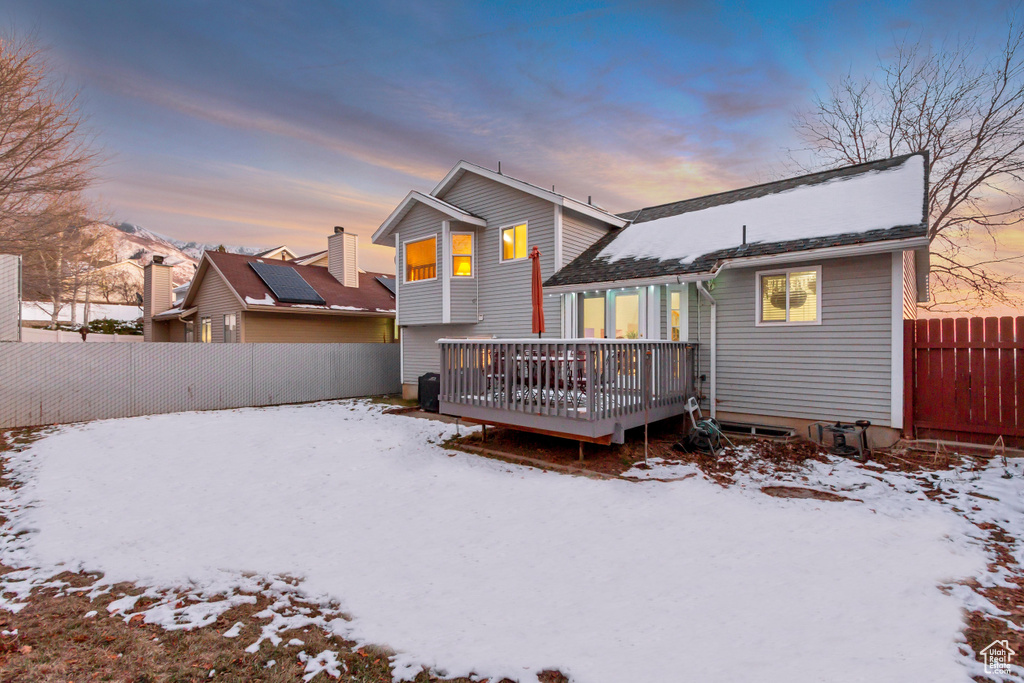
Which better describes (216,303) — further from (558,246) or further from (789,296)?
(789,296)

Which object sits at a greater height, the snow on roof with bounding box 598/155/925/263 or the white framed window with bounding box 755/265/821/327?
the snow on roof with bounding box 598/155/925/263

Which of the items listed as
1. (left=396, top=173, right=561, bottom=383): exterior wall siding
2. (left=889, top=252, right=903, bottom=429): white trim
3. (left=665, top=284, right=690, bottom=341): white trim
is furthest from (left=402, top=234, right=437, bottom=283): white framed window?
(left=889, top=252, right=903, bottom=429): white trim

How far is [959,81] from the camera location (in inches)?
601

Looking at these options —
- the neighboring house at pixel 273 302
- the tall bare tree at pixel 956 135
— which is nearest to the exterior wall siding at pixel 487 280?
the neighboring house at pixel 273 302

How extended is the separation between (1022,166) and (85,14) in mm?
28830

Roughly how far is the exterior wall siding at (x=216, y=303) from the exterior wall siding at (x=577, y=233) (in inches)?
503

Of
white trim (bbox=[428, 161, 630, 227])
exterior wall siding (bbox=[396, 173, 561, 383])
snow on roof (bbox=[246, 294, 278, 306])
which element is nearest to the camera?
white trim (bbox=[428, 161, 630, 227])

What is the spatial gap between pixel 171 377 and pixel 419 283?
718 centimetres

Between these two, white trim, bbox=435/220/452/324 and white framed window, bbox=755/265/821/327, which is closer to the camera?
white framed window, bbox=755/265/821/327

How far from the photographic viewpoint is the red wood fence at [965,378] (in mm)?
6695

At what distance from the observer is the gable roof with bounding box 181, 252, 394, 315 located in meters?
16.6

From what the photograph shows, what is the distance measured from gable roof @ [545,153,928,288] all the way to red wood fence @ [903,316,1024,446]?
1617mm

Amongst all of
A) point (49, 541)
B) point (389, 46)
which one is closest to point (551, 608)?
point (49, 541)

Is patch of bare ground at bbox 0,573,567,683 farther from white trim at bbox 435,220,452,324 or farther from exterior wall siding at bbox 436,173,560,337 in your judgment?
white trim at bbox 435,220,452,324
